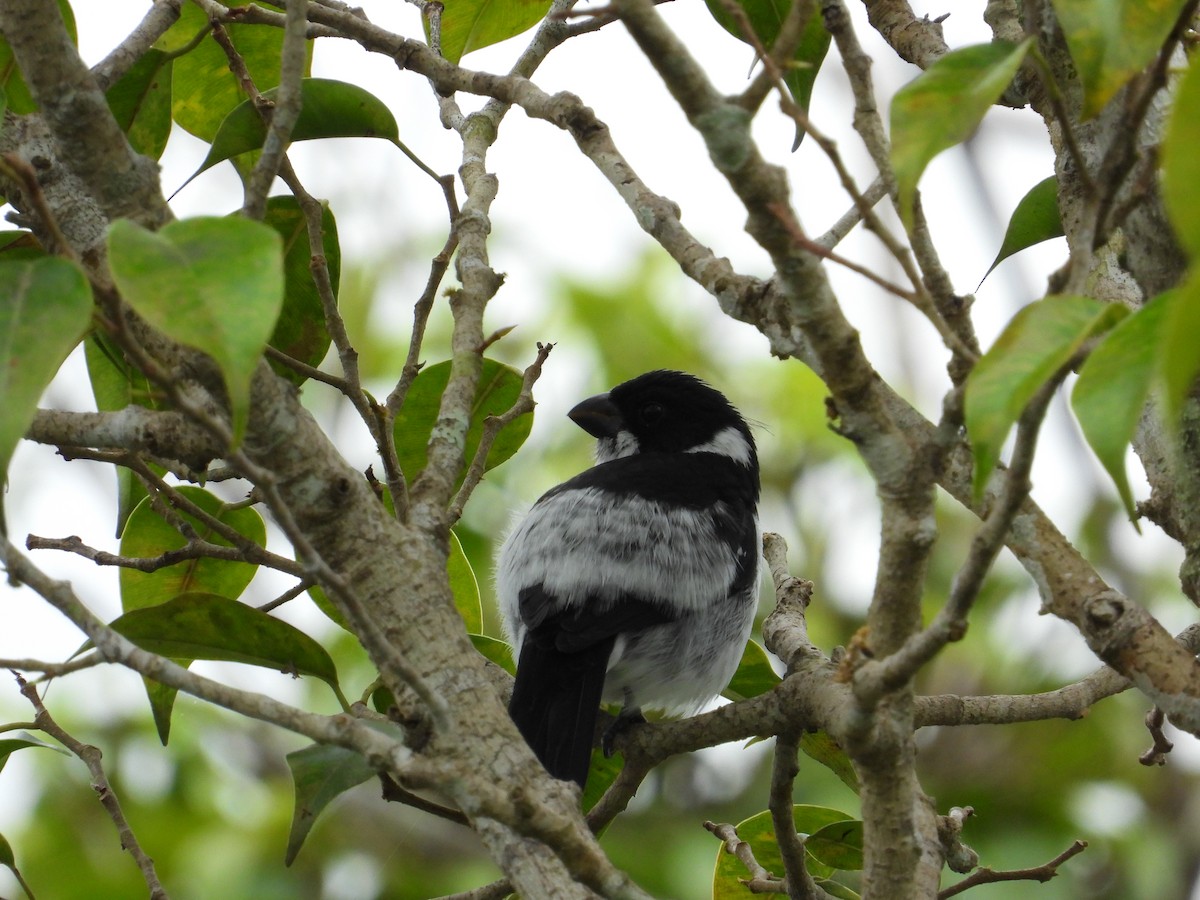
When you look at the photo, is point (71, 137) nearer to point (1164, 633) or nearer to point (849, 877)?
point (1164, 633)

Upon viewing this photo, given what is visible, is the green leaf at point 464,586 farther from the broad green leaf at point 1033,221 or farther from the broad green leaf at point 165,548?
the broad green leaf at point 1033,221

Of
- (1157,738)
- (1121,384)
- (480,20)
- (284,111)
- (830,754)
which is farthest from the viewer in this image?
(480,20)

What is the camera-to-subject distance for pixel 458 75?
2414mm

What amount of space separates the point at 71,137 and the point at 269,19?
0.83 metres

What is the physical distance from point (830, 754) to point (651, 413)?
7.25ft

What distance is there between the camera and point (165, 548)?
8.70ft

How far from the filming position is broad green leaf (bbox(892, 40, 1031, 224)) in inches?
51.1

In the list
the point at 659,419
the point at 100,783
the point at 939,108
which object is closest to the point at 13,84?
the point at 100,783

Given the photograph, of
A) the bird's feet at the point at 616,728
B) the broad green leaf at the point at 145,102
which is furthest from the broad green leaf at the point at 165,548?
the bird's feet at the point at 616,728

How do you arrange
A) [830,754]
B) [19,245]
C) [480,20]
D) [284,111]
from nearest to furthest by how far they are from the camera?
[284,111] → [19,245] → [830,754] → [480,20]

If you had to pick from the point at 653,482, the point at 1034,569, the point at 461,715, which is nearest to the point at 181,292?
the point at 461,715

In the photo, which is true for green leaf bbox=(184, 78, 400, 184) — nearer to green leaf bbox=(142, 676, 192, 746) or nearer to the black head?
green leaf bbox=(142, 676, 192, 746)

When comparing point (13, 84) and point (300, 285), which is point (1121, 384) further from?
point (13, 84)

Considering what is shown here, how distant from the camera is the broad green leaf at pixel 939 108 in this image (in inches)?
51.1
